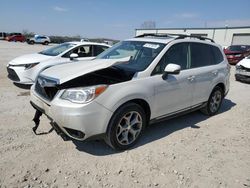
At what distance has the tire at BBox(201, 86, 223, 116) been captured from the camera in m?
5.62

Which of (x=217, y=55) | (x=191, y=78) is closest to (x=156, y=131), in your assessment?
(x=191, y=78)

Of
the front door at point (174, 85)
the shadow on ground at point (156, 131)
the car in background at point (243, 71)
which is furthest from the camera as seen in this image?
the car in background at point (243, 71)

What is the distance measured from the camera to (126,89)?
3615 millimetres

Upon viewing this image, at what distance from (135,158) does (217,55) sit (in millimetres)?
3391

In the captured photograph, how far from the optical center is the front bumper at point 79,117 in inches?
129

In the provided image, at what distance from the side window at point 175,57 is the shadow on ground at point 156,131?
1188 millimetres

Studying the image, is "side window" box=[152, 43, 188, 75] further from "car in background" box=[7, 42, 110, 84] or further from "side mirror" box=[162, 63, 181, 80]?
"car in background" box=[7, 42, 110, 84]

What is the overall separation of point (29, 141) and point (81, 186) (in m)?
1.48

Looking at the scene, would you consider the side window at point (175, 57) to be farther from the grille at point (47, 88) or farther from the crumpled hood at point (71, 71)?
the grille at point (47, 88)

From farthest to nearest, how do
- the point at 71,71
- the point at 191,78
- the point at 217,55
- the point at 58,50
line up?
the point at 58,50
the point at 217,55
the point at 191,78
the point at 71,71

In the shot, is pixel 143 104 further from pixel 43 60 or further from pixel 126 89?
pixel 43 60

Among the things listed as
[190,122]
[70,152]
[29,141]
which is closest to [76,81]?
[70,152]

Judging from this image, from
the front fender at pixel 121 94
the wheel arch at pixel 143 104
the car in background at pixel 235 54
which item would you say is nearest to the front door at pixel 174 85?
the wheel arch at pixel 143 104

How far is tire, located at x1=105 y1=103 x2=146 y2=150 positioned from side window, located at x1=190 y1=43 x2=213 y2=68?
1.70 meters
